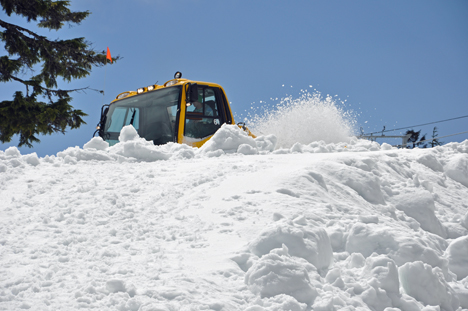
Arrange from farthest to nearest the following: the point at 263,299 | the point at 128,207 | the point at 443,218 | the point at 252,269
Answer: the point at 443,218, the point at 128,207, the point at 252,269, the point at 263,299

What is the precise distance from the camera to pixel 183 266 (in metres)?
2.95

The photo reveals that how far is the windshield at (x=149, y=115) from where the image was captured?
A: 9.26 metres

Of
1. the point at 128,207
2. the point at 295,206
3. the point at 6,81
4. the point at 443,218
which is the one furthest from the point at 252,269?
the point at 6,81

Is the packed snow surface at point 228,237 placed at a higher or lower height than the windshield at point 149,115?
lower

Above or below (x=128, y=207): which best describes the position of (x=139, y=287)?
below

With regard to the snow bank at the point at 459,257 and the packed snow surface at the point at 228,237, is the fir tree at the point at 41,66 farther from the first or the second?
the snow bank at the point at 459,257

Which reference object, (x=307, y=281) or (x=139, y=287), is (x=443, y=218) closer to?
(x=307, y=281)

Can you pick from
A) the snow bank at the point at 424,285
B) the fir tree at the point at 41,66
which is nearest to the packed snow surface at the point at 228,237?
the snow bank at the point at 424,285

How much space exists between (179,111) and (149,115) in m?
1.17

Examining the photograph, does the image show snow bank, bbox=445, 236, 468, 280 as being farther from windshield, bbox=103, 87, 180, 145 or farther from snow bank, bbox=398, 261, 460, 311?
windshield, bbox=103, 87, 180, 145

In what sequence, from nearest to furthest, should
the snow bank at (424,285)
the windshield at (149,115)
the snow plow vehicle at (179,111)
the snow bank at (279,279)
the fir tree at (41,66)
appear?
the snow bank at (279,279) → the snow bank at (424,285) → the snow plow vehicle at (179,111) → the windshield at (149,115) → the fir tree at (41,66)

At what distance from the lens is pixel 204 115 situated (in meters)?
9.34

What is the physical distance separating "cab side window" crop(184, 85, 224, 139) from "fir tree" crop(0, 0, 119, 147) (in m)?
8.67

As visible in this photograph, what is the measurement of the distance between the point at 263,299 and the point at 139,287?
2.82 ft
